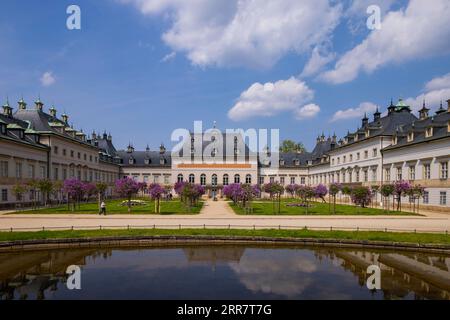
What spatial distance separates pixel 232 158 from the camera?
→ 6231 centimetres

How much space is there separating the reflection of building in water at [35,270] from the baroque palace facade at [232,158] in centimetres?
2407

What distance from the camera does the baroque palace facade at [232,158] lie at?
33.3m

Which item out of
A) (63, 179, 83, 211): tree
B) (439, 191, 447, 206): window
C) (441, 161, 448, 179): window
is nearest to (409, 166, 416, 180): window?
(441, 161, 448, 179): window

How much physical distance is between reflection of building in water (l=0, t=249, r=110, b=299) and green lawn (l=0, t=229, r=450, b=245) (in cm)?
189

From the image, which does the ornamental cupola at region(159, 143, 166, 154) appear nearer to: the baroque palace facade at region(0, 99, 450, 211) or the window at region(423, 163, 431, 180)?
the baroque palace facade at region(0, 99, 450, 211)

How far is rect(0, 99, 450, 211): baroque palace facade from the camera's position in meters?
33.3

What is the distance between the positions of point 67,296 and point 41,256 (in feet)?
18.1

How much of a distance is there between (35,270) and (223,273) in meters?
7.02

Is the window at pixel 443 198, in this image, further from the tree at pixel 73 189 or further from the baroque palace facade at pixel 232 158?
the tree at pixel 73 189
